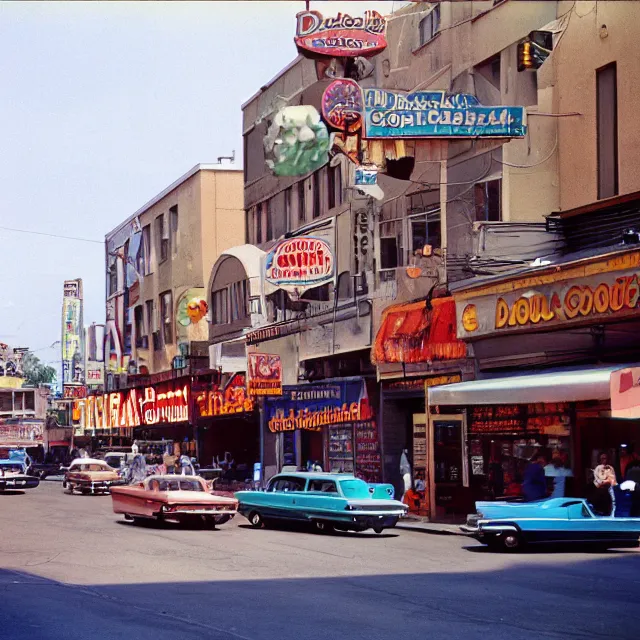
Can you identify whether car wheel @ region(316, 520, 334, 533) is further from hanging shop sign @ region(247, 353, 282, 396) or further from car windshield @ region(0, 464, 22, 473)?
car windshield @ region(0, 464, 22, 473)

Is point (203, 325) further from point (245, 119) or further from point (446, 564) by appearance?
point (446, 564)

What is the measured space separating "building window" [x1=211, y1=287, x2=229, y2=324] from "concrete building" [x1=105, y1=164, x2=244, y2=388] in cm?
305

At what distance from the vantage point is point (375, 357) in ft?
112

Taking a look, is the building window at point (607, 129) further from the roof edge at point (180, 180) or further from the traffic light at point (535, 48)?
the roof edge at point (180, 180)

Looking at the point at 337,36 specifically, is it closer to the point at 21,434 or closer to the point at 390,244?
the point at 390,244

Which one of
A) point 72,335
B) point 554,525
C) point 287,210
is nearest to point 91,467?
point 287,210

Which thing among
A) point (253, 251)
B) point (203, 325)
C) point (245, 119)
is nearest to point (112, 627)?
point (253, 251)

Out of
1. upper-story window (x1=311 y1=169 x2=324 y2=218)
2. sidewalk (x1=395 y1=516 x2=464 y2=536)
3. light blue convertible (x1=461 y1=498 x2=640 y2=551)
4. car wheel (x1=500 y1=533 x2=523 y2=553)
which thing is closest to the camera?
light blue convertible (x1=461 y1=498 x2=640 y2=551)

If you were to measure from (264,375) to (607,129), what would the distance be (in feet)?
56.8

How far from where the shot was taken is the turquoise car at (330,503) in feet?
82.4

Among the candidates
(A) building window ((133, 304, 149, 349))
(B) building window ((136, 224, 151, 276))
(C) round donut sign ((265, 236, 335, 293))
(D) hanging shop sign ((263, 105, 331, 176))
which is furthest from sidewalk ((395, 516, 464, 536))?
(A) building window ((133, 304, 149, 349))

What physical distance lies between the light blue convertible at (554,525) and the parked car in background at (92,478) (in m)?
26.9

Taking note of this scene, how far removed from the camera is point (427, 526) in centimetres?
2902

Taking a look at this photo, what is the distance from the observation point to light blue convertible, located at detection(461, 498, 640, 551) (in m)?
21.3
